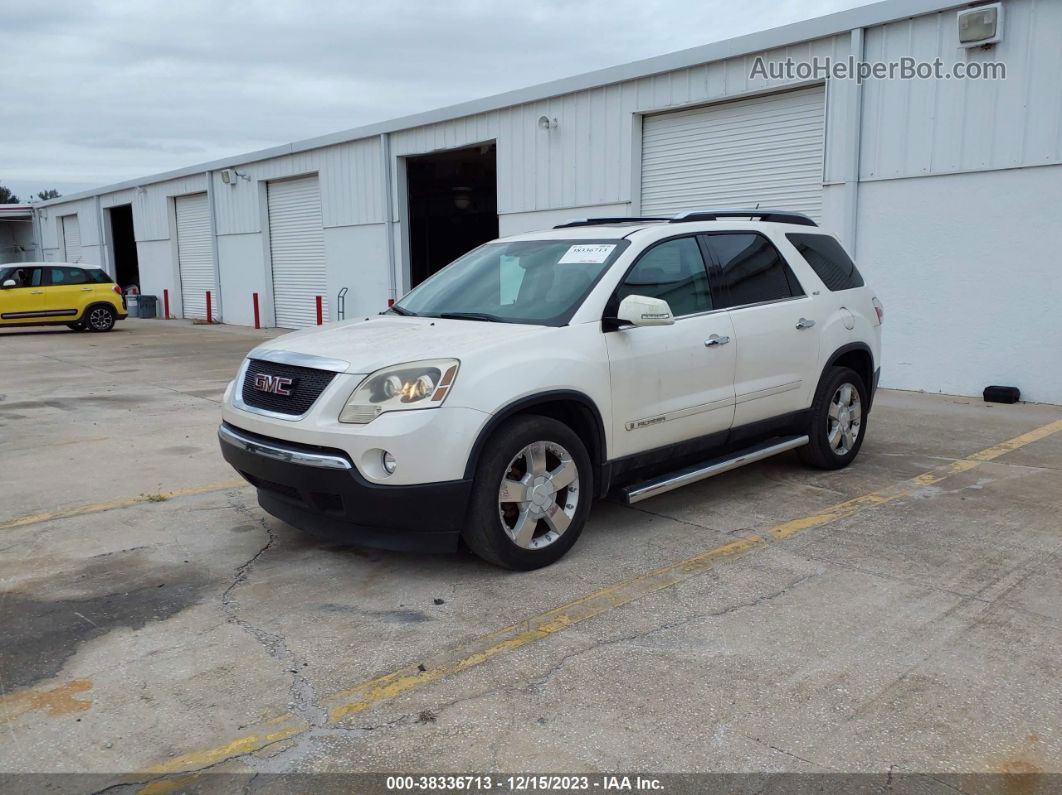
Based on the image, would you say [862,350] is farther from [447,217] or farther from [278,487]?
[447,217]

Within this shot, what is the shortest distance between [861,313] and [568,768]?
15.7ft

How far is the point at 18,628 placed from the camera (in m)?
3.95

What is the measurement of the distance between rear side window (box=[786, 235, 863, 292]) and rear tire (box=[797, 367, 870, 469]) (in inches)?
25.5

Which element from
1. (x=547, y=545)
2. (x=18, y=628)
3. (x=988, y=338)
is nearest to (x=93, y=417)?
(x=18, y=628)

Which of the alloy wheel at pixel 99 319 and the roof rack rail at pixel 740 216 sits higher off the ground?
the roof rack rail at pixel 740 216

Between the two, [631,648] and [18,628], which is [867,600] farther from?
[18,628]

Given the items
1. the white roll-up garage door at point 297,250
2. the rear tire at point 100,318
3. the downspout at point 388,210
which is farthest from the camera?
the rear tire at point 100,318

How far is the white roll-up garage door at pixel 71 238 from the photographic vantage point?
1377 inches

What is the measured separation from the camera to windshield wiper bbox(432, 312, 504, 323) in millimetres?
4910

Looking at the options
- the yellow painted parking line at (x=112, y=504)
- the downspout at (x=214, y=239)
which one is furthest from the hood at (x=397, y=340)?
the downspout at (x=214, y=239)

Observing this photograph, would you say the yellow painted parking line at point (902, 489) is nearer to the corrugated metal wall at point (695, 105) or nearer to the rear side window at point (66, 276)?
the corrugated metal wall at point (695, 105)

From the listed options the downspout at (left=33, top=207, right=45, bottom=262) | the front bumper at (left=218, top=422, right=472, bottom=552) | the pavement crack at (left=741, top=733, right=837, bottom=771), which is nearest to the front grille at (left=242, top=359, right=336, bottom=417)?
the front bumper at (left=218, top=422, right=472, bottom=552)

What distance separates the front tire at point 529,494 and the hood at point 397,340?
459 mm

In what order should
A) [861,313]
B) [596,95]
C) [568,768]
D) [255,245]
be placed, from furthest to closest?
[255,245], [596,95], [861,313], [568,768]
